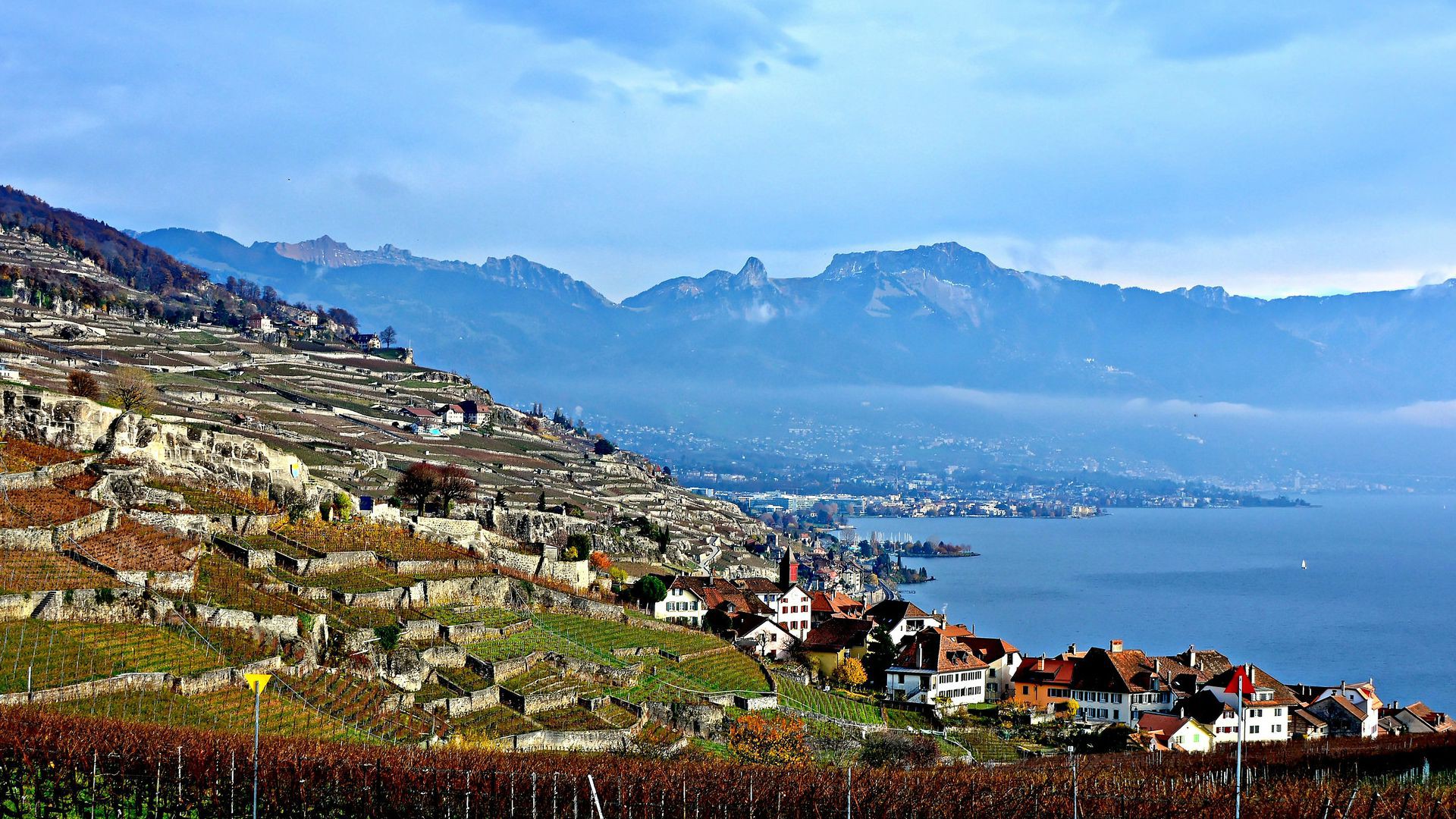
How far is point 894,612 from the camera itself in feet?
212

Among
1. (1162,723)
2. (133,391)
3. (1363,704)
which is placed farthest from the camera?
(133,391)

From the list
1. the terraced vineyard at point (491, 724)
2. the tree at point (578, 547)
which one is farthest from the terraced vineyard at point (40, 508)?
the tree at point (578, 547)

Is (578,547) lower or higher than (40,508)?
lower

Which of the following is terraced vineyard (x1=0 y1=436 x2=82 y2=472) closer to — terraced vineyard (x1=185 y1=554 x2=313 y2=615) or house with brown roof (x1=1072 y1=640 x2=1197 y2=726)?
terraced vineyard (x1=185 y1=554 x2=313 y2=615)

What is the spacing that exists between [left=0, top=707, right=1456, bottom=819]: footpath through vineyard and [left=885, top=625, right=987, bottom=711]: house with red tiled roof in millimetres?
22828

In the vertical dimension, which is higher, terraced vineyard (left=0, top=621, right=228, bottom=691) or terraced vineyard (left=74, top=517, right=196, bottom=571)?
terraced vineyard (left=74, top=517, right=196, bottom=571)

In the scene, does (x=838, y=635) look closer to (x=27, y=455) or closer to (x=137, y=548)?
(x=137, y=548)

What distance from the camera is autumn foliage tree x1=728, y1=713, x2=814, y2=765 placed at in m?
35.5

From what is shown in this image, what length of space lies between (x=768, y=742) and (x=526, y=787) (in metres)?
12.4

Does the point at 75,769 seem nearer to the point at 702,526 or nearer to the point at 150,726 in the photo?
the point at 150,726

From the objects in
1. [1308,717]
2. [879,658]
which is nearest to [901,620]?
[879,658]

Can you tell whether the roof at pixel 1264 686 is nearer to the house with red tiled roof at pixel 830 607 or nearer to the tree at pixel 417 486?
the house with red tiled roof at pixel 830 607

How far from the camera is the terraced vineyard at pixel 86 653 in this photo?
27.9m

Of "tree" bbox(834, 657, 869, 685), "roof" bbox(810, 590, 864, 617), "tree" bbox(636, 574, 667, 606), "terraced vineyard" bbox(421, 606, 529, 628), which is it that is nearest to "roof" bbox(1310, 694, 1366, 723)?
"tree" bbox(834, 657, 869, 685)
